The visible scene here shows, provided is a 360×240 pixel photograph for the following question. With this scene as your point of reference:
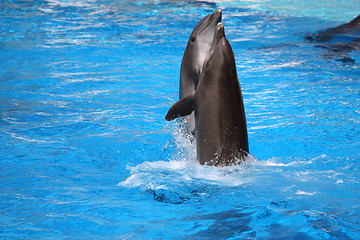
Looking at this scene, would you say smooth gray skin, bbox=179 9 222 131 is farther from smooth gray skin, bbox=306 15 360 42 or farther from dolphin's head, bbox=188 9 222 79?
smooth gray skin, bbox=306 15 360 42

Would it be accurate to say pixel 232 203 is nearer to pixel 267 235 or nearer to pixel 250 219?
pixel 250 219

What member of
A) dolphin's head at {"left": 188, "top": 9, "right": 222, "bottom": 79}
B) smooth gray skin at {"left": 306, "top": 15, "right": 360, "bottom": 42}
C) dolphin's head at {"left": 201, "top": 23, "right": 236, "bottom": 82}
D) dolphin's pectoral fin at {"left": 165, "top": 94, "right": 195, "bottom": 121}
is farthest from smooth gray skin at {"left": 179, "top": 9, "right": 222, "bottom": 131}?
smooth gray skin at {"left": 306, "top": 15, "right": 360, "bottom": 42}

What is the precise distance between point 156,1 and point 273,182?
14.1 m

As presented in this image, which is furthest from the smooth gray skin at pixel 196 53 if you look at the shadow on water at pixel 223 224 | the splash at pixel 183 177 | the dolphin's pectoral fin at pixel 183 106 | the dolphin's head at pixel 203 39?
the shadow on water at pixel 223 224

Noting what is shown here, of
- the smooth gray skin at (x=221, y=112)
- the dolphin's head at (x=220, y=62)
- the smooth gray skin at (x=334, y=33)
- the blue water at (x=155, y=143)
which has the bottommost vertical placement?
the blue water at (x=155, y=143)

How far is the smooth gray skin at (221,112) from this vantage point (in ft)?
13.3

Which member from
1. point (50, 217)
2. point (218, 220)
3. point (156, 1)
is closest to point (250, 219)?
point (218, 220)

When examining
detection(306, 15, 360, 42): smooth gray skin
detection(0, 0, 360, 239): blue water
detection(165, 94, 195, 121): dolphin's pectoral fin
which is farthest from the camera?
detection(306, 15, 360, 42): smooth gray skin

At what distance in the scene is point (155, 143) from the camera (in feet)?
19.2

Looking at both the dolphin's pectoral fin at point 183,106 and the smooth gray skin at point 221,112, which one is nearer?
the smooth gray skin at point 221,112

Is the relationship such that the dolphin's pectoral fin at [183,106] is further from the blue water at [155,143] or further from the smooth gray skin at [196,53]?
the smooth gray skin at [196,53]

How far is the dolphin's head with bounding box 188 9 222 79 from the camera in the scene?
524 cm

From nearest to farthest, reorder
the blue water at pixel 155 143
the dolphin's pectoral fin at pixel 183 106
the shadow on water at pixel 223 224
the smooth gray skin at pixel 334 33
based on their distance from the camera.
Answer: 1. the shadow on water at pixel 223 224
2. the blue water at pixel 155 143
3. the dolphin's pectoral fin at pixel 183 106
4. the smooth gray skin at pixel 334 33

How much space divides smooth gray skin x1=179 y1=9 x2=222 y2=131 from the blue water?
536mm
